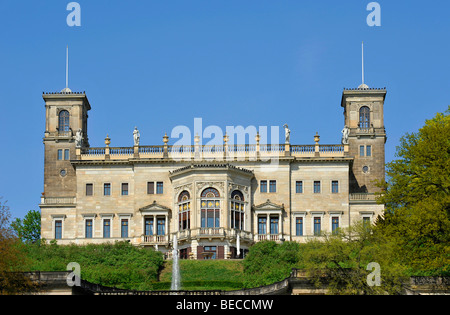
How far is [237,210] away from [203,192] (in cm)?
363

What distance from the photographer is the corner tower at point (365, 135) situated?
323 ft

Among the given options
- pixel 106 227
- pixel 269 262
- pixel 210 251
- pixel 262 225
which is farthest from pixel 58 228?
pixel 269 262

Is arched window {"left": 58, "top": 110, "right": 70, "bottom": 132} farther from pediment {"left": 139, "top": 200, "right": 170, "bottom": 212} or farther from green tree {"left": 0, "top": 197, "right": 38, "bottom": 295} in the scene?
green tree {"left": 0, "top": 197, "right": 38, "bottom": 295}

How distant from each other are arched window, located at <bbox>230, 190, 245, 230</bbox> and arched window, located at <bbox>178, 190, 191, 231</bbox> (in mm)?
4012

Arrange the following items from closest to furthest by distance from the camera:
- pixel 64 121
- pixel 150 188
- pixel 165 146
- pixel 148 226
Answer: pixel 148 226 < pixel 150 188 < pixel 165 146 < pixel 64 121

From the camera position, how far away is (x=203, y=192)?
91.8m

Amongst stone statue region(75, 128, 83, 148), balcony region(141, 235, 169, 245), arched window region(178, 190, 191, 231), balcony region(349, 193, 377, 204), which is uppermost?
stone statue region(75, 128, 83, 148)

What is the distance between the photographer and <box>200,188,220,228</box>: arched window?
90.8 m

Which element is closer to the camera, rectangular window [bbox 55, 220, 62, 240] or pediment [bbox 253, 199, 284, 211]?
pediment [bbox 253, 199, 284, 211]

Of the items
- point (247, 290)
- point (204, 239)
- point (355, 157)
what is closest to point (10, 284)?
point (247, 290)

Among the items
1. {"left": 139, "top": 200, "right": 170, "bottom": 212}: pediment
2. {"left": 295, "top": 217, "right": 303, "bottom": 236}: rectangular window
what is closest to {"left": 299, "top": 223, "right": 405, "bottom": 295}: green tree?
{"left": 295, "top": 217, "right": 303, "bottom": 236}: rectangular window

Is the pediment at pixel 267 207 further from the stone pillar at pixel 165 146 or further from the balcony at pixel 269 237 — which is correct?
the stone pillar at pixel 165 146

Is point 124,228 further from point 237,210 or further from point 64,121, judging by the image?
point 64,121

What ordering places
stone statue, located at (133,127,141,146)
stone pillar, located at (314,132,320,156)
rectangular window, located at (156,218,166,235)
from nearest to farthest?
rectangular window, located at (156,218,166,235), stone pillar, located at (314,132,320,156), stone statue, located at (133,127,141,146)
